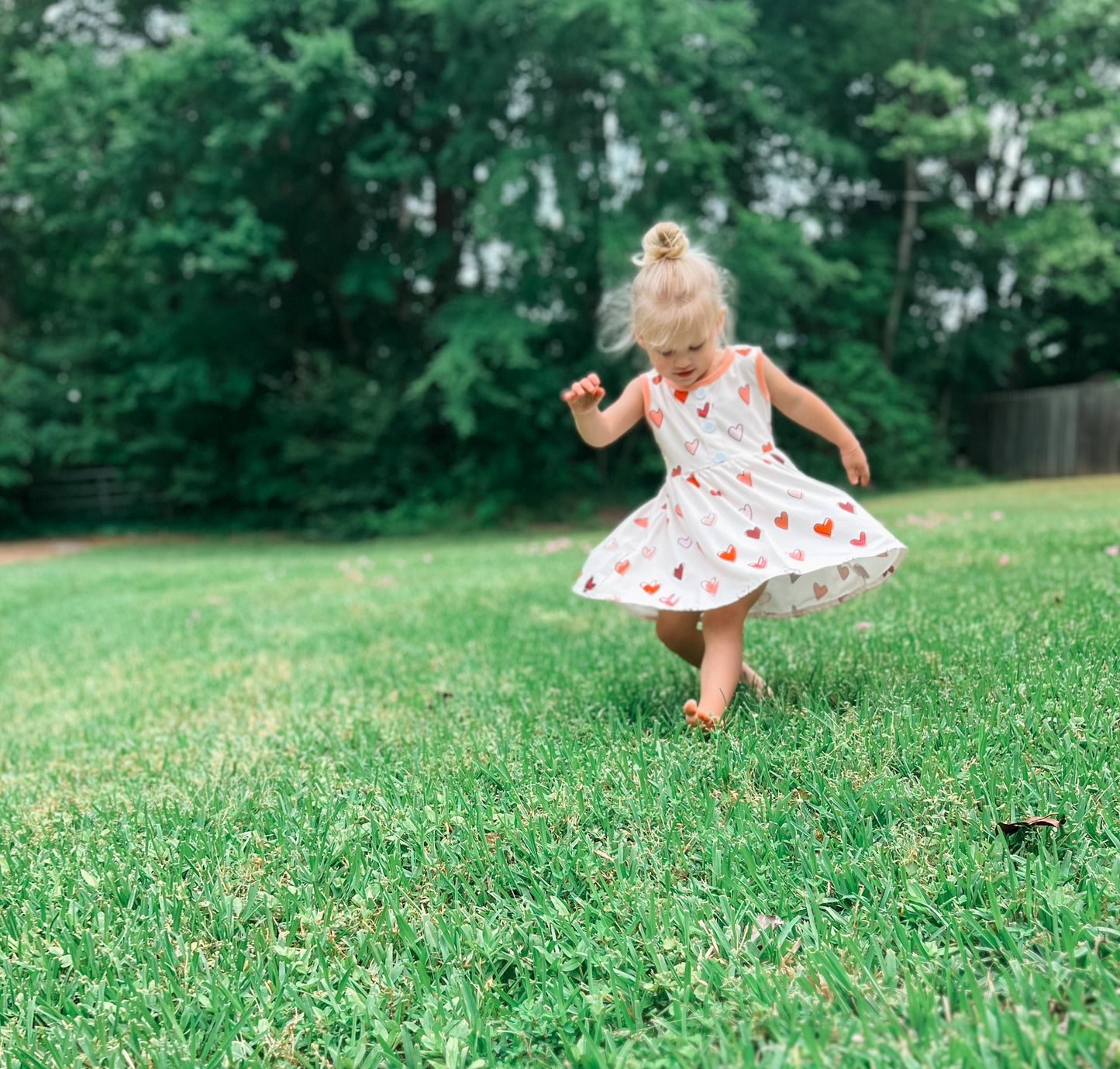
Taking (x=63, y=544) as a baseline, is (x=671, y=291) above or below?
above

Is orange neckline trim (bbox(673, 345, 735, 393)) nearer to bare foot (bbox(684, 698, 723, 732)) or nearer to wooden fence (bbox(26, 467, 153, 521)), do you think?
bare foot (bbox(684, 698, 723, 732))

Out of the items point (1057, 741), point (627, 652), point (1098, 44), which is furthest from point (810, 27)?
point (1057, 741)

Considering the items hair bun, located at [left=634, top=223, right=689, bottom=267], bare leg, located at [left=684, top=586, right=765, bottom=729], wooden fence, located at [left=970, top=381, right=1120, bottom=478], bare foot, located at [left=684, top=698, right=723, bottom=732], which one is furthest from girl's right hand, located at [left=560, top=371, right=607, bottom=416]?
wooden fence, located at [left=970, top=381, right=1120, bottom=478]

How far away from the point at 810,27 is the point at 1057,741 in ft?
68.4

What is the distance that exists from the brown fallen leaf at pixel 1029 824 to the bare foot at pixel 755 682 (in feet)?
3.25

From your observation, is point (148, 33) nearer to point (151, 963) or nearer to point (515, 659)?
point (515, 659)

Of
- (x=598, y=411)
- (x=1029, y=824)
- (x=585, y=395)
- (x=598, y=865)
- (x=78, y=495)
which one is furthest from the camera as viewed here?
(x=78, y=495)

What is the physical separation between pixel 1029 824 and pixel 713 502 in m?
1.26

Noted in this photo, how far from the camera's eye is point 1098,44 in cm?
1933

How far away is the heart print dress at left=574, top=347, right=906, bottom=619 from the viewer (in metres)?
2.65

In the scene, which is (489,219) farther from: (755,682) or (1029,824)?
(1029,824)

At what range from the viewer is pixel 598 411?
110 inches

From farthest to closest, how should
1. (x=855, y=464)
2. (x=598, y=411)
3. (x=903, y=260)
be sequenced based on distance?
(x=903, y=260) < (x=855, y=464) < (x=598, y=411)

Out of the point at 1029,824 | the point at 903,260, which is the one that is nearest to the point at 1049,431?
the point at 903,260
